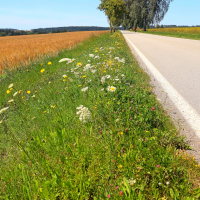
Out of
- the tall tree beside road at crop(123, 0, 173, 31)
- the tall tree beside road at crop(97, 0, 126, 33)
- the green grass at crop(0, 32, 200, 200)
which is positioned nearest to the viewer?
the green grass at crop(0, 32, 200, 200)

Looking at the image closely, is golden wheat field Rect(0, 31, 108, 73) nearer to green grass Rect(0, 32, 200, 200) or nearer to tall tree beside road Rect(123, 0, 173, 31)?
green grass Rect(0, 32, 200, 200)

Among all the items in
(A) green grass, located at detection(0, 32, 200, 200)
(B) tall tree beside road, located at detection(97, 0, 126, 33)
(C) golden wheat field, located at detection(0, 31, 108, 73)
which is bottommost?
(A) green grass, located at detection(0, 32, 200, 200)

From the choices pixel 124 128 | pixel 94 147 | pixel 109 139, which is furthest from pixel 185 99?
pixel 94 147

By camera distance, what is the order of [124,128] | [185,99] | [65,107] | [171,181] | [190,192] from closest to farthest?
[190,192] → [171,181] → [124,128] → [65,107] → [185,99]

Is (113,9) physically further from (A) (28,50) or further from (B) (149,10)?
(A) (28,50)

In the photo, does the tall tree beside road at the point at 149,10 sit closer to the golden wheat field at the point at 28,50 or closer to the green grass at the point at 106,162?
the golden wheat field at the point at 28,50

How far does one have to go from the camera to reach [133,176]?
163 centimetres

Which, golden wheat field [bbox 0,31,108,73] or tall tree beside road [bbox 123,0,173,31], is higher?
tall tree beside road [bbox 123,0,173,31]

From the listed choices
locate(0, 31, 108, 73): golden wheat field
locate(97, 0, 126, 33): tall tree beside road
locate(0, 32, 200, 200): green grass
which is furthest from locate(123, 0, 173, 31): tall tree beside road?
locate(0, 32, 200, 200): green grass

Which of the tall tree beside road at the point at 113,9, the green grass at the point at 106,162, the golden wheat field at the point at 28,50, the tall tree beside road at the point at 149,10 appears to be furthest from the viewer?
the tall tree beside road at the point at 149,10

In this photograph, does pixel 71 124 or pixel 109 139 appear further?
pixel 71 124

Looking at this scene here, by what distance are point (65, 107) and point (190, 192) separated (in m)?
2.39

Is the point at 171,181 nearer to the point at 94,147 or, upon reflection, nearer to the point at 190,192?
the point at 190,192

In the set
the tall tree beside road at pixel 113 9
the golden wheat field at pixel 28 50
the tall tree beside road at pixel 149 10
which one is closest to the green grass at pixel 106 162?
the golden wheat field at pixel 28 50
